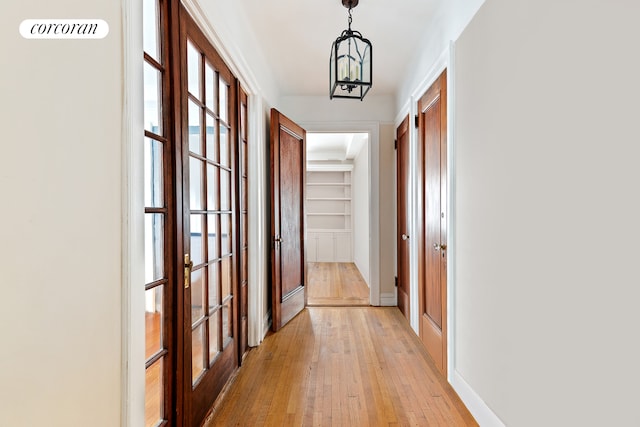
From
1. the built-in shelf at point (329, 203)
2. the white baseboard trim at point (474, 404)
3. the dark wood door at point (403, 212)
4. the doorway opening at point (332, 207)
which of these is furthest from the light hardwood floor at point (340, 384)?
the built-in shelf at point (329, 203)

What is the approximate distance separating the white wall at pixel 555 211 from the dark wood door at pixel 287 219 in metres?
1.98

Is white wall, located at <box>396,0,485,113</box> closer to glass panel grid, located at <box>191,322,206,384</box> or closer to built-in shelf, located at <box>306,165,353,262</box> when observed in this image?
glass panel grid, located at <box>191,322,206,384</box>

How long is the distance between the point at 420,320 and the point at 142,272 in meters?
2.63

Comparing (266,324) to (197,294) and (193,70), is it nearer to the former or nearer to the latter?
(197,294)

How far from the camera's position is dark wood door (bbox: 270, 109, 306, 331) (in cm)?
346

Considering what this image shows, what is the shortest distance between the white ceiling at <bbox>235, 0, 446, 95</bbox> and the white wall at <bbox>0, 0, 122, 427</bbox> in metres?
1.85

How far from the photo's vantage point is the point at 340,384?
7.87ft

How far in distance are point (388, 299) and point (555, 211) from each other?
3352 millimetres

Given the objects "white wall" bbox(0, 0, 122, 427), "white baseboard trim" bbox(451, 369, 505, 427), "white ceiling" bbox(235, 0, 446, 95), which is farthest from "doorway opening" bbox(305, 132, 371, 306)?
"white wall" bbox(0, 0, 122, 427)

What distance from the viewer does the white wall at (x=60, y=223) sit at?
2.57 feet

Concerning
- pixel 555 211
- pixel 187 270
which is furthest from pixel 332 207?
pixel 555 211

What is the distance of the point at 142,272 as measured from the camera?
4.02 ft

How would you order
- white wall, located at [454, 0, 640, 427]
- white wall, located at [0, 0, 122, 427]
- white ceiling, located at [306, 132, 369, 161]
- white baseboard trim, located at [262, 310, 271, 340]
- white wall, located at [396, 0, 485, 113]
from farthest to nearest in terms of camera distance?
white ceiling, located at [306, 132, 369, 161] < white baseboard trim, located at [262, 310, 271, 340] < white wall, located at [396, 0, 485, 113] < white wall, located at [454, 0, 640, 427] < white wall, located at [0, 0, 122, 427]

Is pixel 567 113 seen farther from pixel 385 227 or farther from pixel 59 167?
pixel 385 227
